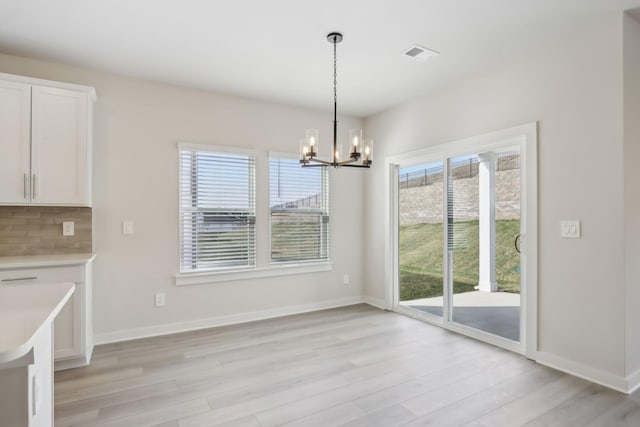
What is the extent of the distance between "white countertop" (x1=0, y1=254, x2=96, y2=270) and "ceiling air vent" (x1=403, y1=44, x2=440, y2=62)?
3377mm

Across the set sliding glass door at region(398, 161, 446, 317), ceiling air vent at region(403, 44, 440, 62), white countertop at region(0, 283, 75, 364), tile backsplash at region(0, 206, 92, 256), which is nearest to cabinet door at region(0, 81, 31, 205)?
tile backsplash at region(0, 206, 92, 256)

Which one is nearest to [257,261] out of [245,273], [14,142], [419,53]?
[245,273]

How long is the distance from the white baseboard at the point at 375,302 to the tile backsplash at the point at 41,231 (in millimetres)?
3533

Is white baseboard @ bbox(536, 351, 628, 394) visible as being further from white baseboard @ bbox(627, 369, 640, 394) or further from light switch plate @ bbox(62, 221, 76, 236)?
light switch plate @ bbox(62, 221, 76, 236)

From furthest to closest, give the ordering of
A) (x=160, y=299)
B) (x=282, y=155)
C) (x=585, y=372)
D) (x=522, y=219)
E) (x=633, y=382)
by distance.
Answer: (x=282, y=155)
(x=160, y=299)
(x=522, y=219)
(x=585, y=372)
(x=633, y=382)

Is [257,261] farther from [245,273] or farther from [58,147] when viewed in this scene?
[58,147]

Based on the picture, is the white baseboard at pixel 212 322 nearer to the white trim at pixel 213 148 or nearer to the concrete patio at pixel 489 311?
the concrete patio at pixel 489 311

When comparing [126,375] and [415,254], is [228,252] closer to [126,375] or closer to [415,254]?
[126,375]

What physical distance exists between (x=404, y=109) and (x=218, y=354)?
357 centimetres

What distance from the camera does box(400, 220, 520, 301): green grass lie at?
3395 millimetres

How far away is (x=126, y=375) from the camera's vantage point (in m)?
2.83

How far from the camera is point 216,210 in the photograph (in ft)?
13.5

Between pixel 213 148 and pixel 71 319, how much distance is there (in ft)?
7.14

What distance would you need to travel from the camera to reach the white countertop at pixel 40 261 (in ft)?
8.93
